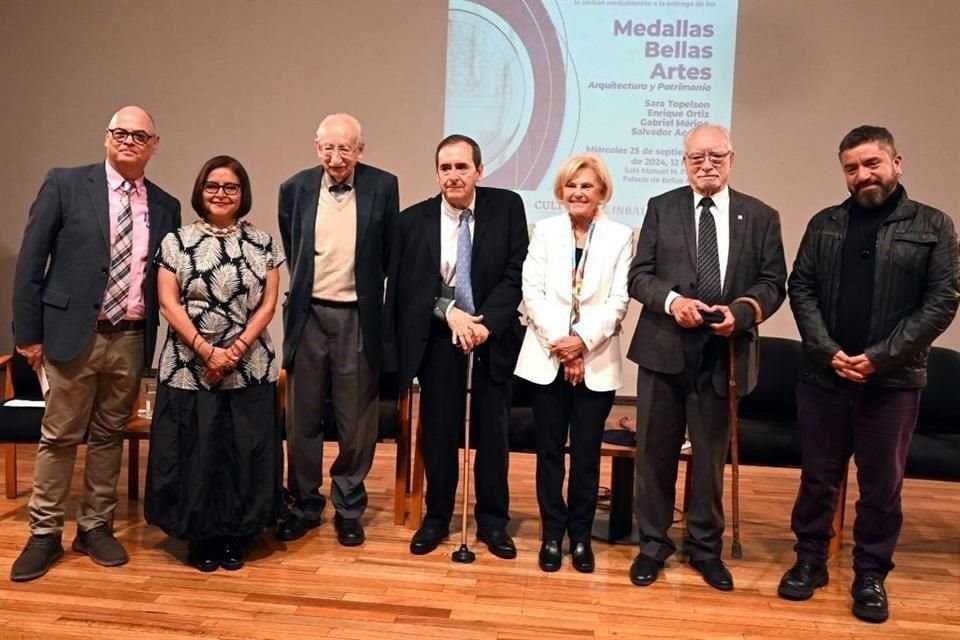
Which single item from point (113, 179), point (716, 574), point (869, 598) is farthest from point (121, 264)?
point (869, 598)

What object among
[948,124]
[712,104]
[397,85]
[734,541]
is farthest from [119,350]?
[948,124]

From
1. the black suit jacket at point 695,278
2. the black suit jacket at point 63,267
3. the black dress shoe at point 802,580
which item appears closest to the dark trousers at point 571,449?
the black suit jacket at point 695,278

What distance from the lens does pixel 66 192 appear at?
3020 mm

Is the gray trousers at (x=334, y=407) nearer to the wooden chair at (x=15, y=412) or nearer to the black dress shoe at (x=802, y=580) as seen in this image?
the wooden chair at (x=15, y=412)

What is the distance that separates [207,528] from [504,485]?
3.69 feet

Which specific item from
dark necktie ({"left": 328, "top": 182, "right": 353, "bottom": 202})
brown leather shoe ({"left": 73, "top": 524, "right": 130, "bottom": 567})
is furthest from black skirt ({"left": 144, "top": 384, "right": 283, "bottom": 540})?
dark necktie ({"left": 328, "top": 182, "right": 353, "bottom": 202})

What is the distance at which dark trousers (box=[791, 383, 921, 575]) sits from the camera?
2.92m

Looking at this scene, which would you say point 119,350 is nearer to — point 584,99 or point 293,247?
point 293,247

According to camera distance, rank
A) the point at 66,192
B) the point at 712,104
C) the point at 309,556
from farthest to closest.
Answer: the point at 712,104, the point at 309,556, the point at 66,192

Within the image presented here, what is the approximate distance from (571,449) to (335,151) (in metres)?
1.44

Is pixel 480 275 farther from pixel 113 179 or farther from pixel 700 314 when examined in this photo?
pixel 113 179

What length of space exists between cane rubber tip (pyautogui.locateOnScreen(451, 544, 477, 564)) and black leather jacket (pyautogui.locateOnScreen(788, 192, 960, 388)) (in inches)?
56.4

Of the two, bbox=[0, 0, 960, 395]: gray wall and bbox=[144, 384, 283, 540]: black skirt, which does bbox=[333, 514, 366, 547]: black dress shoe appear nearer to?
bbox=[144, 384, 283, 540]: black skirt

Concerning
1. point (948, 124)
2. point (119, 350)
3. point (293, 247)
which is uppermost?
point (948, 124)
